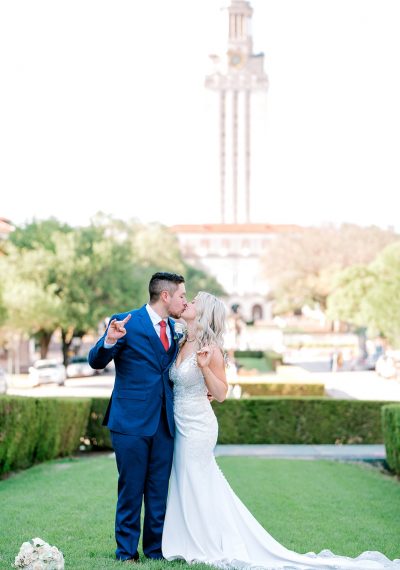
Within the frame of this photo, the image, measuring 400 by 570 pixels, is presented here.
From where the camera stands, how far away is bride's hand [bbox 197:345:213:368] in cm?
658

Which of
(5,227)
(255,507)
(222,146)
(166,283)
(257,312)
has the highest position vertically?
(222,146)

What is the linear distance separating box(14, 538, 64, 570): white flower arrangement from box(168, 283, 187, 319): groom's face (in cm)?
182

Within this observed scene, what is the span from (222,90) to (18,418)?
438 feet

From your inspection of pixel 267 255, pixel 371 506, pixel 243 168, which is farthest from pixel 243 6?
pixel 371 506

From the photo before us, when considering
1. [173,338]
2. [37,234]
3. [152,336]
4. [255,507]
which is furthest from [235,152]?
[152,336]

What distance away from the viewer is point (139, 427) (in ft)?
21.2

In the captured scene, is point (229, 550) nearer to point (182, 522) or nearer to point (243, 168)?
point (182, 522)

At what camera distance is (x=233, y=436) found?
21000mm

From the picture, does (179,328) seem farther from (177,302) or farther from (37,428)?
Answer: (37,428)

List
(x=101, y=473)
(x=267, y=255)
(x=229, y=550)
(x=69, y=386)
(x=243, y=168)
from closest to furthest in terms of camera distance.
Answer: (x=229, y=550) < (x=101, y=473) < (x=69, y=386) < (x=267, y=255) < (x=243, y=168)

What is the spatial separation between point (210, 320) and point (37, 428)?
8715 millimetres

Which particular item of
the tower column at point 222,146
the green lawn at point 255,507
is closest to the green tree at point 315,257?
the tower column at point 222,146

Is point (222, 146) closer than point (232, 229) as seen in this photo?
No

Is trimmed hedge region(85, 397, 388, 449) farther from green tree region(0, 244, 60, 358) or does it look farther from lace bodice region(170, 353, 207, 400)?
green tree region(0, 244, 60, 358)
